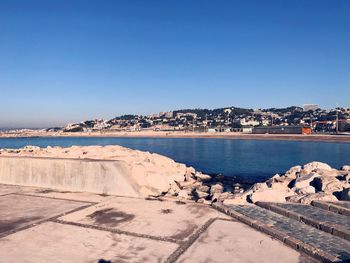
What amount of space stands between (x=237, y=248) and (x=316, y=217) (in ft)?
8.67

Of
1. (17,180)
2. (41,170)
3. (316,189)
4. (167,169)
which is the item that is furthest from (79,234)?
(167,169)

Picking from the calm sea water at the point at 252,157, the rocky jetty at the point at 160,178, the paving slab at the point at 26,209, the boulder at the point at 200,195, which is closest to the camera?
the paving slab at the point at 26,209

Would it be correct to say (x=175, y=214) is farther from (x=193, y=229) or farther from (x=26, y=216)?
(x=26, y=216)

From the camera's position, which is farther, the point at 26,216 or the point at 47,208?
the point at 47,208

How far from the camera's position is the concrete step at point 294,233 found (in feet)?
20.5

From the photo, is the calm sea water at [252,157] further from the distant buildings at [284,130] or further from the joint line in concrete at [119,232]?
the distant buildings at [284,130]

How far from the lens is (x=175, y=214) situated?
8891 mm

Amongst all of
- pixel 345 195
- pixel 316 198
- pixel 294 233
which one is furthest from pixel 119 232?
pixel 345 195

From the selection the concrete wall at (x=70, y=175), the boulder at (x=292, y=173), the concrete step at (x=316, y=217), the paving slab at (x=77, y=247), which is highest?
the concrete wall at (x=70, y=175)

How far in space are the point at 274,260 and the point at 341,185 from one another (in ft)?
20.3

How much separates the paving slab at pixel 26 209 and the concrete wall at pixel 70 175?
4.14 ft

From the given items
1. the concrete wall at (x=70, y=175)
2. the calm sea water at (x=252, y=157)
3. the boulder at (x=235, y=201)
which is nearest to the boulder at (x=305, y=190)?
the boulder at (x=235, y=201)

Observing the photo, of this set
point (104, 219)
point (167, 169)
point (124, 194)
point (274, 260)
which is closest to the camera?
point (274, 260)

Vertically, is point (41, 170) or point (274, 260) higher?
point (41, 170)
